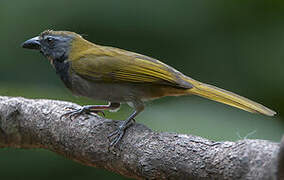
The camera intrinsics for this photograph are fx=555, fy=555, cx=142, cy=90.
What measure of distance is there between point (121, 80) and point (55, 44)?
780 millimetres

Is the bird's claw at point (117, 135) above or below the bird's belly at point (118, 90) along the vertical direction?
below

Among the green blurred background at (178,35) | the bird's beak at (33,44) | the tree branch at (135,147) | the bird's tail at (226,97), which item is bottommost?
the tree branch at (135,147)

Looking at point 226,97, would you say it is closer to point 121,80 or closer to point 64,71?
point 121,80

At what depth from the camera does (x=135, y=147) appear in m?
3.68

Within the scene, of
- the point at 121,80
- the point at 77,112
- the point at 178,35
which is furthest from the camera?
the point at 178,35

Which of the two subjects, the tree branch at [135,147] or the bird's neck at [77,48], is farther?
the bird's neck at [77,48]

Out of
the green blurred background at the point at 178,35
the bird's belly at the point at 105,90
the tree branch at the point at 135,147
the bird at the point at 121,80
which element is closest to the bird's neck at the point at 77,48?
the bird at the point at 121,80

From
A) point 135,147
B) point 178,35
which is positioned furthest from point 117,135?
point 178,35

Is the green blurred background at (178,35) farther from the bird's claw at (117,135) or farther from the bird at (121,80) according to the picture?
the bird's claw at (117,135)

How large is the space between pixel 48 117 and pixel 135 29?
2.45 m

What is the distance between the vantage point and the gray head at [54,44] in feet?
15.1

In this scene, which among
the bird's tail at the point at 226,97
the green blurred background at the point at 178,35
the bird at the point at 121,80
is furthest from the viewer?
the green blurred background at the point at 178,35

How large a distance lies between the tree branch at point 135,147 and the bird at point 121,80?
0.49 feet

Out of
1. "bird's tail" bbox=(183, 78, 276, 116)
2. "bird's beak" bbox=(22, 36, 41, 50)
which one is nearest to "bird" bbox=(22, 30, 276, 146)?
"bird's tail" bbox=(183, 78, 276, 116)
